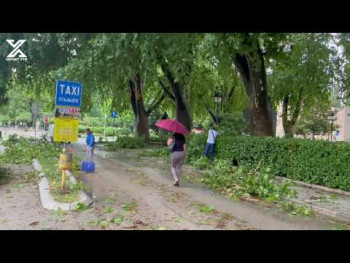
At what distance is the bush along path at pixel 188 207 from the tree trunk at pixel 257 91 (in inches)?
216

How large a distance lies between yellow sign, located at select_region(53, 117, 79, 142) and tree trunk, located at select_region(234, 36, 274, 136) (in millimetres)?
9036

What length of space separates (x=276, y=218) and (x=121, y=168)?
9.27 metres

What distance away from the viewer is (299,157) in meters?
13.2

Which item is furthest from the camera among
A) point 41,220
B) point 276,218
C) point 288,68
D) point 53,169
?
point 288,68

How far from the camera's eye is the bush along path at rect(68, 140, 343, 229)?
7681mm

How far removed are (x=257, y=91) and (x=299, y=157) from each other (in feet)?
15.2

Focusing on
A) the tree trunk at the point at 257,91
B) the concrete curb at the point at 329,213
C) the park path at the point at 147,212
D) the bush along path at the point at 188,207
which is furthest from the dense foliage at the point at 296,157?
the park path at the point at 147,212

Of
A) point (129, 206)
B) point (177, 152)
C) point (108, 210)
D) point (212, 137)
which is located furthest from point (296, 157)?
point (108, 210)

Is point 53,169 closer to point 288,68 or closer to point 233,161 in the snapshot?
point 233,161

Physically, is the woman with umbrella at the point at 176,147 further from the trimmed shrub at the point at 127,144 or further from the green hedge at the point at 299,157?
the trimmed shrub at the point at 127,144

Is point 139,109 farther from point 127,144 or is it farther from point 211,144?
point 211,144

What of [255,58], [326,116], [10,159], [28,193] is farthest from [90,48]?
[326,116]

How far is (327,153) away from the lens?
482 inches

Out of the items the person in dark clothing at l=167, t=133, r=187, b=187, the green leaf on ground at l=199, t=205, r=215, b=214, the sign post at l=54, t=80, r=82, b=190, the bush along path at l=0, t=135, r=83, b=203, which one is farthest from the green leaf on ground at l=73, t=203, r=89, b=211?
the person in dark clothing at l=167, t=133, r=187, b=187
